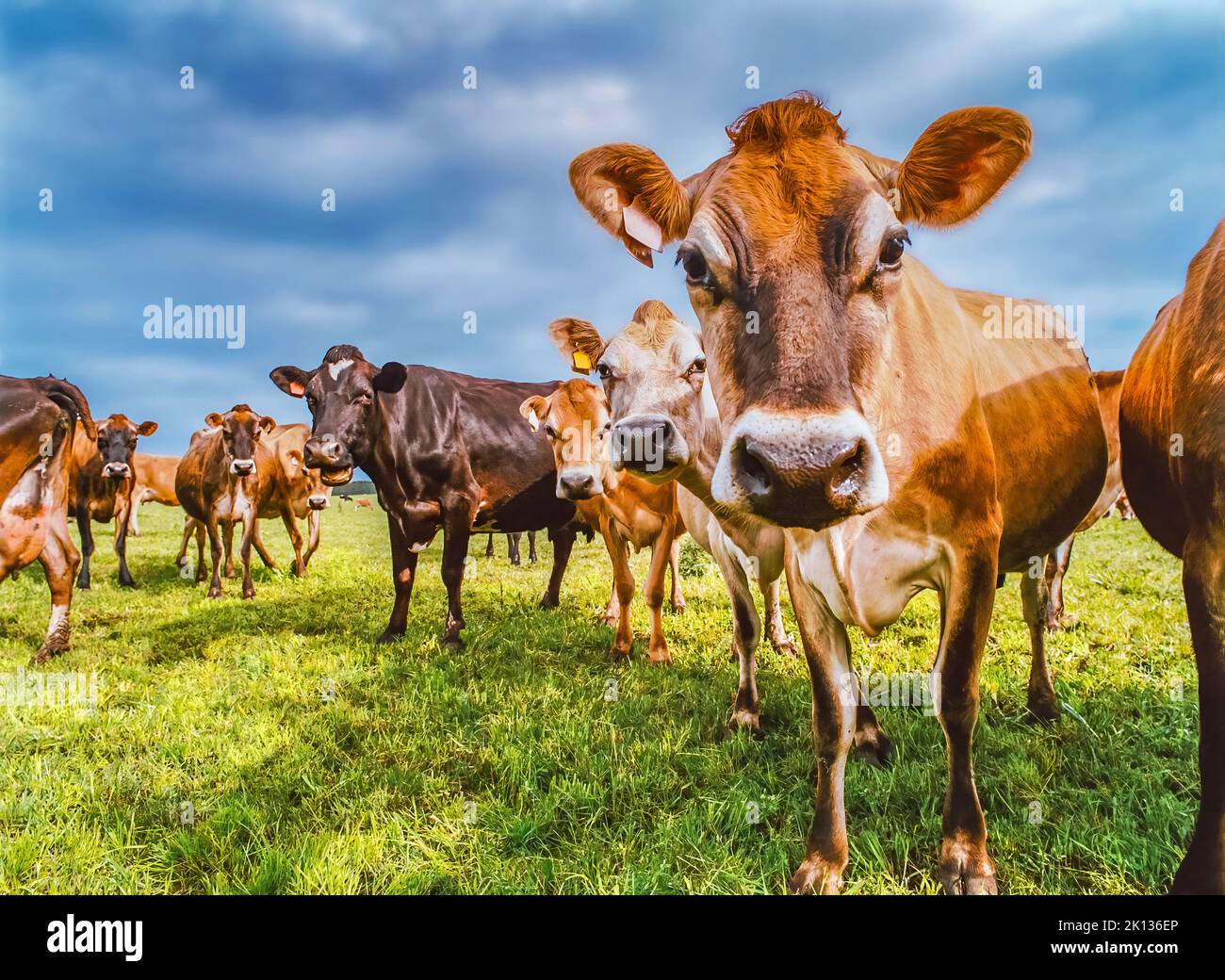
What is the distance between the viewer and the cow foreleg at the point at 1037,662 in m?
3.16

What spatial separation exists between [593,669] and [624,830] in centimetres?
189

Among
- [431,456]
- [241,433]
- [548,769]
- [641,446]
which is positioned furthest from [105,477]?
[641,446]

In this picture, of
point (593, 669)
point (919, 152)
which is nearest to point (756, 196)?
point (919, 152)

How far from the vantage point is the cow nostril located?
5.07 feet

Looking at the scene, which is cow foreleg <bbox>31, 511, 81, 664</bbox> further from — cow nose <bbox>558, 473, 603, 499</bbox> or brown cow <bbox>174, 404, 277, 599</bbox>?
cow nose <bbox>558, 473, 603, 499</bbox>

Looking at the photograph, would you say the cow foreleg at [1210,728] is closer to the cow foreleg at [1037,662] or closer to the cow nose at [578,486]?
the cow foreleg at [1037,662]

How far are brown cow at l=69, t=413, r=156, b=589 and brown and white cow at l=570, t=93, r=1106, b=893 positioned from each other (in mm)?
9398

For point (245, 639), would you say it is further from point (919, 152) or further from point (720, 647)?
point (919, 152)

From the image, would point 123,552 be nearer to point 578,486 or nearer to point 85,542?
point 85,542

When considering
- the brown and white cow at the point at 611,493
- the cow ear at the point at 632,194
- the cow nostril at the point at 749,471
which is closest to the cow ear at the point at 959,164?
the cow ear at the point at 632,194

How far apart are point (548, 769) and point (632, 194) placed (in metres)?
2.42

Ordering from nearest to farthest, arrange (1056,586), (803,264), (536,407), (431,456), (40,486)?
1. (803,264)
2. (1056,586)
3. (40,486)
4. (536,407)
5. (431,456)

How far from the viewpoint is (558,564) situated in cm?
614
